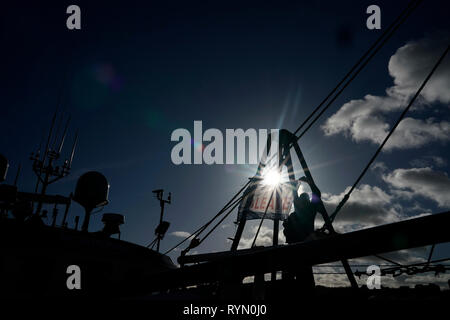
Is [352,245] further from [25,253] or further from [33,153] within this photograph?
[33,153]

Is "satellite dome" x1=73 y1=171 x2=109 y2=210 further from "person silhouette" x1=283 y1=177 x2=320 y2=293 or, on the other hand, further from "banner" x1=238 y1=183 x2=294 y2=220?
"person silhouette" x1=283 y1=177 x2=320 y2=293

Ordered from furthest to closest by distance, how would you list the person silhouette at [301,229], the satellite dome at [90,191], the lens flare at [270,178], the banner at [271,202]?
the banner at [271,202]
the satellite dome at [90,191]
the lens flare at [270,178]
the person silhouette at [301,229]

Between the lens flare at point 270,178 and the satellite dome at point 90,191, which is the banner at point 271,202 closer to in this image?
the lens flare at point 270,178

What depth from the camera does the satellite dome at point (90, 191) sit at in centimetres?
1041

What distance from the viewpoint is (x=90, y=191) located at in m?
10.4

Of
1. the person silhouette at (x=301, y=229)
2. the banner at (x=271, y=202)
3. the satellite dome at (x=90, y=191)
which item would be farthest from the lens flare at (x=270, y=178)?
the satellite dome at (x=90, y=191)

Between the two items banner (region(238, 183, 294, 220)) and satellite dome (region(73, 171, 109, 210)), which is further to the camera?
banner (region(238, 183, 294, 220))

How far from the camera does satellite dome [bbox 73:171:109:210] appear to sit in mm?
10406

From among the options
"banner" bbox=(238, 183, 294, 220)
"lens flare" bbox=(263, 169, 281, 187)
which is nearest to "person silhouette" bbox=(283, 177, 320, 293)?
"lens flare" bbox=(263, 169, 281, 187)
